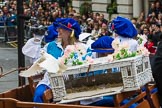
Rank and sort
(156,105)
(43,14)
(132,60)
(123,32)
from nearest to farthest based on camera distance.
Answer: (132,60) < (156,105) < (123,32) < (43,14)

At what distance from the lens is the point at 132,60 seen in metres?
5.40

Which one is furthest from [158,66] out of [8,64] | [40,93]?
[8,64]

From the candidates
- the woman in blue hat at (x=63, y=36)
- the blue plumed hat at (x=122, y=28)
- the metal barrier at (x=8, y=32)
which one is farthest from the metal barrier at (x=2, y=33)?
the woman in blue hat at (x=63, y=36)

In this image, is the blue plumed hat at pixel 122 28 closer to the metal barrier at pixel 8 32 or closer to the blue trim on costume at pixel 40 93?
the blue trim on costume at pixel 40 93

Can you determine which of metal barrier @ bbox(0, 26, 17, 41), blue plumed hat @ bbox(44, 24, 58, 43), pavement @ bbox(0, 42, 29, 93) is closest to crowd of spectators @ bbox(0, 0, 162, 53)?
metal barrier @ bbox(0, 26, 17, 41)

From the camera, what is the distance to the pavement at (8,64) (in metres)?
13.8

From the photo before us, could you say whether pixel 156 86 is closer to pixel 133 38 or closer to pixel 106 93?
pixel 106 93

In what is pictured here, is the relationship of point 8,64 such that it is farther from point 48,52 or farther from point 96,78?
point 96,78

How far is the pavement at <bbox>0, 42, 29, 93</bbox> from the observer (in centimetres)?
1376

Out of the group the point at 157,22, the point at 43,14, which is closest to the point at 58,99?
the point at 157,22

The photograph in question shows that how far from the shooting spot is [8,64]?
18.8 m

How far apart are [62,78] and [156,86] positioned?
103cm

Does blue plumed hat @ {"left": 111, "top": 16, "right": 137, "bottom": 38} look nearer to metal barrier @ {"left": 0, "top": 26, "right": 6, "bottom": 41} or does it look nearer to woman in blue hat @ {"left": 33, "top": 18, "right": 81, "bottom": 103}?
woman in blue hat @ {"left": 33, "top": 18, "right": 81, "bottom": 103}

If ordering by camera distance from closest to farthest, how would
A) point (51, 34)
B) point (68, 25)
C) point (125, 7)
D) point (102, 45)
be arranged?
1. point (102, 45)
2. point (68, 25)
3. point (51, 34)
4. point (125, 7)
